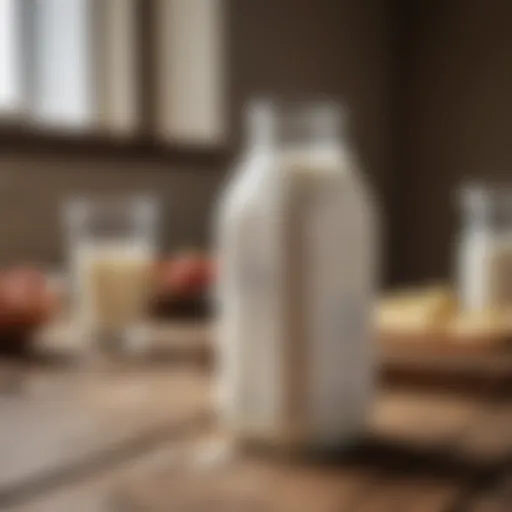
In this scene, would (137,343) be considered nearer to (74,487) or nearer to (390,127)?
(74,487)

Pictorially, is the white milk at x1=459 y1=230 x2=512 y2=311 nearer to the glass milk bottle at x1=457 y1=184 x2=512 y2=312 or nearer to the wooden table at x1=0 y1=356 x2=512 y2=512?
the glass milk bottle at x1=457 y1=184 x2=512 y2=312

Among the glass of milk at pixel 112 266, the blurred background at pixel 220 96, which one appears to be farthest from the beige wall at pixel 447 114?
the glass of milk at pixel 112 266

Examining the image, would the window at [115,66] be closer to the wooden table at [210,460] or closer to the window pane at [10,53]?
the window pane at [10,53]

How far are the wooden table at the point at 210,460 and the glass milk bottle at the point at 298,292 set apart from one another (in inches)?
1.0

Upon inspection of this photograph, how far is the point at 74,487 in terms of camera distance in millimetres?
514

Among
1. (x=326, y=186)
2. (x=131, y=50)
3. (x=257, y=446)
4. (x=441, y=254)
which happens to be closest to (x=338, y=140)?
(x=326, y=186)

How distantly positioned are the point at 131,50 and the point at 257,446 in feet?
6.82

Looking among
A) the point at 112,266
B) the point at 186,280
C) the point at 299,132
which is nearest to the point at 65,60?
the point at 186,280

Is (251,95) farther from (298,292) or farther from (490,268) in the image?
(298,292)

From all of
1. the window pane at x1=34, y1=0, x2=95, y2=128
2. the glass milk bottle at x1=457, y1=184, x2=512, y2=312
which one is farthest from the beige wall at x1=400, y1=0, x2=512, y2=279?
the glass milk bottle at x1=457, y1=184, x2=512, y2=312

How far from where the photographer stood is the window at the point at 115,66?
230cm

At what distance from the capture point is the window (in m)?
2.30

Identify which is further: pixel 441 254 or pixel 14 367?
pixel 441 254

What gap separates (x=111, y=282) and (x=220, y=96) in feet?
5.54
